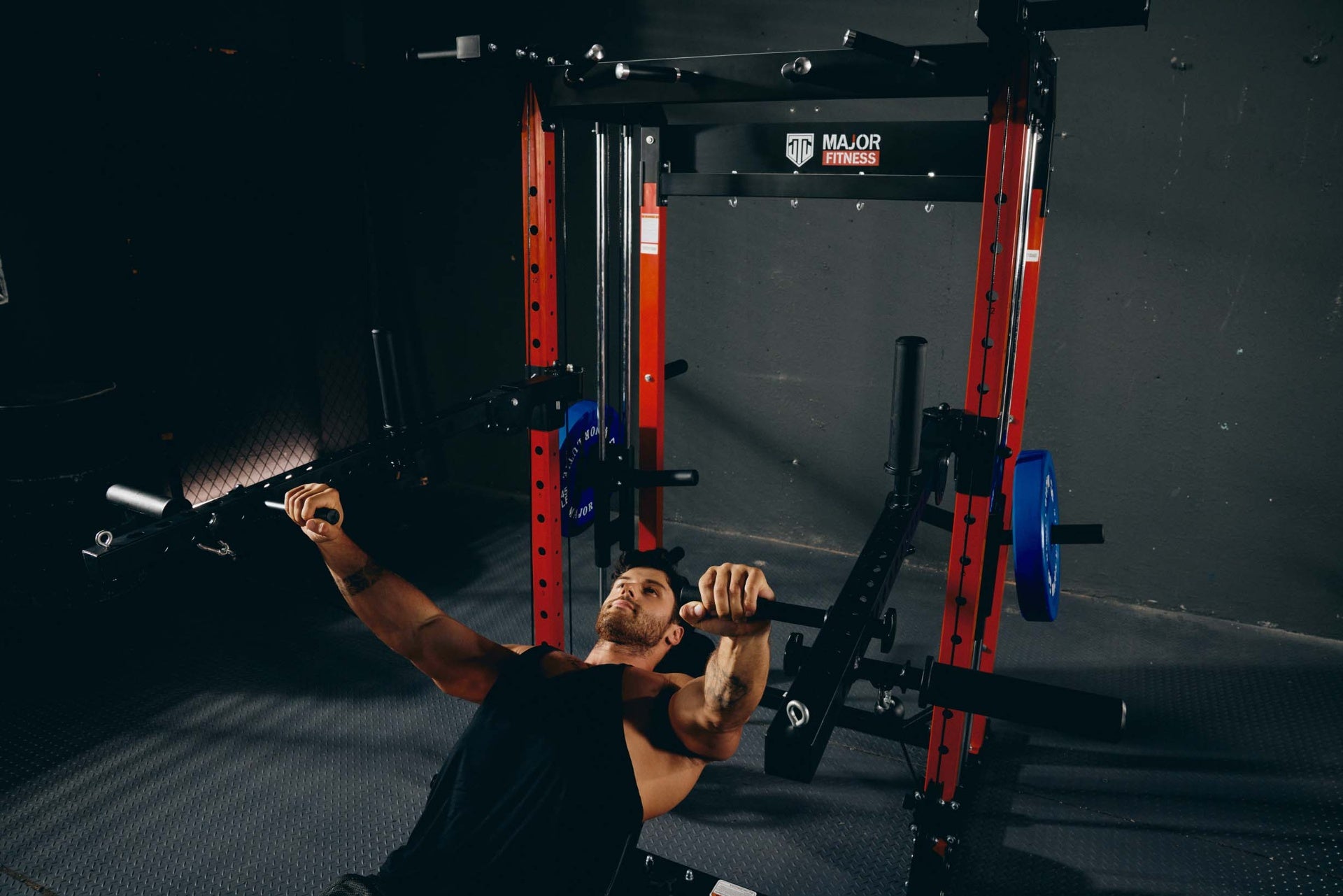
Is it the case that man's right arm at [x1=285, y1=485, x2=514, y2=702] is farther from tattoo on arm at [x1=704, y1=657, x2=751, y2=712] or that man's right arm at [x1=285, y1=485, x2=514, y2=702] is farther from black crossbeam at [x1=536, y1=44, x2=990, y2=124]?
black crossbeam at [x1=536, y1=44, x2=990, y2=124]

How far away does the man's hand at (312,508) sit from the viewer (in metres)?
1.71

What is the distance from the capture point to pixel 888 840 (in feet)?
7.27

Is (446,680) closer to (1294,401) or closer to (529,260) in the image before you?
(529,260)

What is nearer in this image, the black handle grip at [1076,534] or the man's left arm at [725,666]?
the man's left arm at [725,666]

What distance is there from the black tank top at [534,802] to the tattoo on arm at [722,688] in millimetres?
220

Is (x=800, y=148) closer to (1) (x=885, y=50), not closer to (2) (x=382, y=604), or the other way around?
(1) (x=885, y=50)

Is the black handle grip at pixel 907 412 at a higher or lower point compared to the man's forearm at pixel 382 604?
higher

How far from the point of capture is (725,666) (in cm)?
137

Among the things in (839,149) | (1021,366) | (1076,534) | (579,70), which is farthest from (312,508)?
(1021,366)

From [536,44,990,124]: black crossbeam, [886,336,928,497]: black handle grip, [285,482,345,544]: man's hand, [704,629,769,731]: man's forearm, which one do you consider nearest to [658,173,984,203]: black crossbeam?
→ [536,44,990,124]: black crossbeam

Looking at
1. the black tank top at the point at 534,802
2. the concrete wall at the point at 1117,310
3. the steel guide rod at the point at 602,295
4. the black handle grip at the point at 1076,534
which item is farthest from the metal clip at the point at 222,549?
the concrete wall at the point at 1117,310

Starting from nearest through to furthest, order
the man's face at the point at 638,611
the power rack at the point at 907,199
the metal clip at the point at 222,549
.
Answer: the power rack at the point at 907,199, the metal clip at the point at 222,549, the man's face at the point at 638,611

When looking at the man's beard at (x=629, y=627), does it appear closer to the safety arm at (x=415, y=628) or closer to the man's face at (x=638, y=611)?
the man's face at (x=638, y=611)

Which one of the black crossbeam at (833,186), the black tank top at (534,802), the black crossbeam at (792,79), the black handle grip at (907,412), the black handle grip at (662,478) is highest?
the black crossbeam at (792,79)
